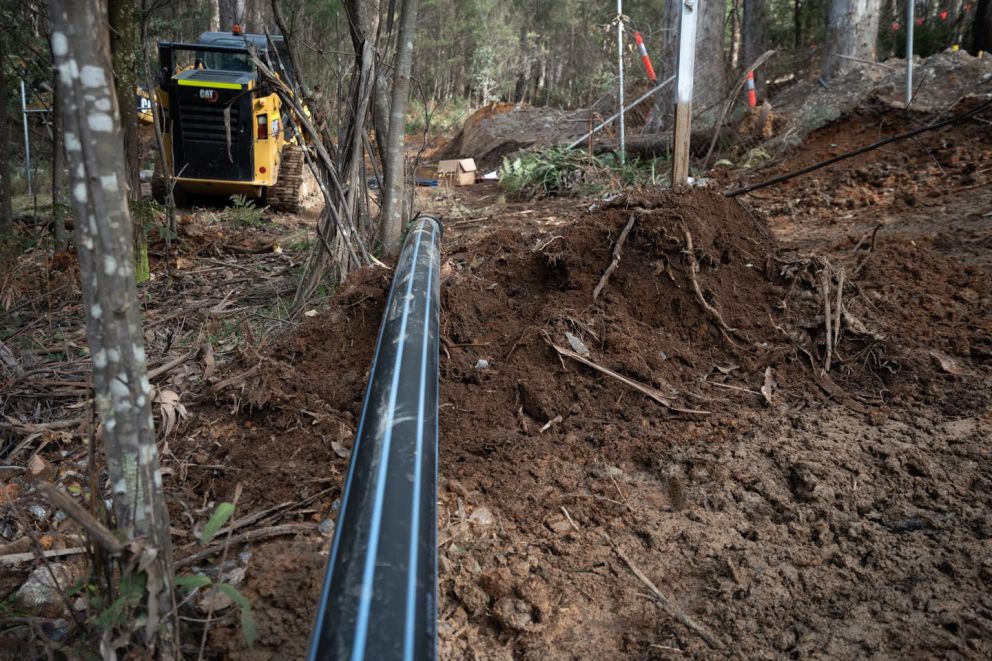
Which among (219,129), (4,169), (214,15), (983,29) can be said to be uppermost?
(214,15)

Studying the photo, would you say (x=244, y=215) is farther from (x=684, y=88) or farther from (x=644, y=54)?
(x=644, y=54)

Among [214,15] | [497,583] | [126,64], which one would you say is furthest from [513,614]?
[214,15]

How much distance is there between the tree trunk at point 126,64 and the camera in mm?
4852

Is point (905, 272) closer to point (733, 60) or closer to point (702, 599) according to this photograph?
point (702, 599)

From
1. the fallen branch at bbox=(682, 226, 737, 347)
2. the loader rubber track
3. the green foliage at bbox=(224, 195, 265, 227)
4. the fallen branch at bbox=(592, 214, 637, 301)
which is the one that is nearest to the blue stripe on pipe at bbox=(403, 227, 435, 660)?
the fallen branch at bbox=(592, 214, 637, 301)

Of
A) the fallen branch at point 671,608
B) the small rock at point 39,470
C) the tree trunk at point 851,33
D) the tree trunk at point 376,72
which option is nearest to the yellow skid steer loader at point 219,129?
the tree trunk at point 376,72

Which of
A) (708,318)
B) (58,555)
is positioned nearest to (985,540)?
(708,318)

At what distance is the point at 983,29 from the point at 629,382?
1086 cm

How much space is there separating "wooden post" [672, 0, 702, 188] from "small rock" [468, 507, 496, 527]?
334 centimetres

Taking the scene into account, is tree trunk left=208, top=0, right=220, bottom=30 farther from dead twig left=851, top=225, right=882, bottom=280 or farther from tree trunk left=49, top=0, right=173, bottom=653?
tree trunk left=49, top=0, right=173, bottom=653

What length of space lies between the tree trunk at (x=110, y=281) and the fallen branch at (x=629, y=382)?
2.11 meters

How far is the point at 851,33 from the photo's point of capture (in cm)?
945

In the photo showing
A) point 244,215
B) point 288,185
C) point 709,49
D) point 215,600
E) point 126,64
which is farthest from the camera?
point 709,49

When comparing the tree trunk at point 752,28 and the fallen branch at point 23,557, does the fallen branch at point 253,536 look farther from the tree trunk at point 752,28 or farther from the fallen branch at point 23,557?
the tree trunk at point 752,28
